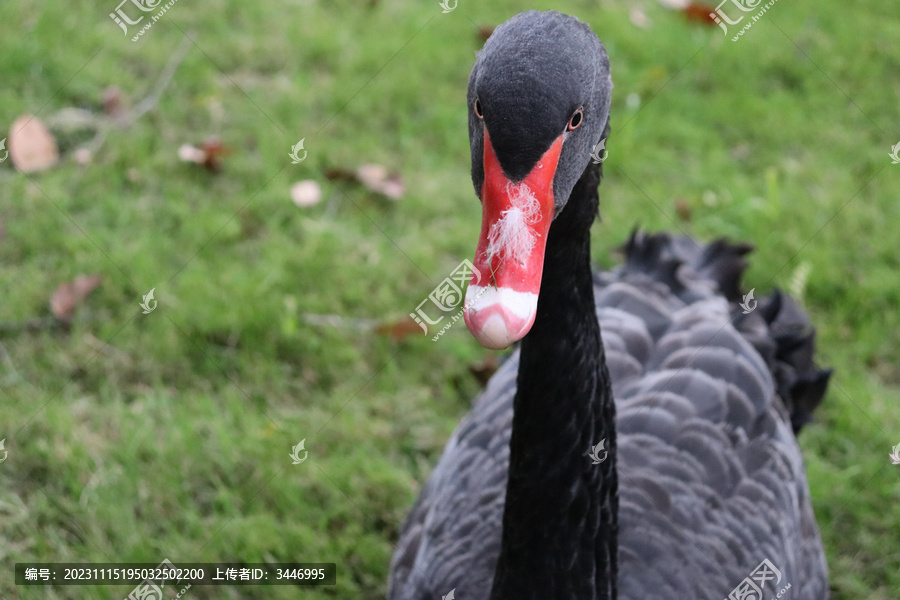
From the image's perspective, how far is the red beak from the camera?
1.17 m

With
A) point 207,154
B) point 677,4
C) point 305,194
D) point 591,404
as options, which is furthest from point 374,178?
point 591,404

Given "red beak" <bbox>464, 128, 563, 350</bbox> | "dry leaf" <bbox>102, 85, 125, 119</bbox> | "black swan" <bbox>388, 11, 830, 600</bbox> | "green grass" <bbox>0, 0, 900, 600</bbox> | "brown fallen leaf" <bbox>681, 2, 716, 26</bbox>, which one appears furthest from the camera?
"brown fallen leaf" <bbox>681, 2, 716, 26</bbox>

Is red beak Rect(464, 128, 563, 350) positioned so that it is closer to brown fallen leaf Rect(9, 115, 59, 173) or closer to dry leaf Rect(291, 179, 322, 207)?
dry leaf Rect(291, 179, 322, 207)

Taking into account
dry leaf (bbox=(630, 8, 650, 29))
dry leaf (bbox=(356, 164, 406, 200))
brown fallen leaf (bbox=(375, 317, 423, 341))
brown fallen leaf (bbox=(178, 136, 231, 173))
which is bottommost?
brown fallen leaf (bbox=(375, 317, 423, 341))

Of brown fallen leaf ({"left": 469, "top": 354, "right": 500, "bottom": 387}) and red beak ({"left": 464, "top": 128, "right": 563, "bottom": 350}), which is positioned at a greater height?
red beak ({"left": 464, "top": 128, "right": 563, "bottom": 350})

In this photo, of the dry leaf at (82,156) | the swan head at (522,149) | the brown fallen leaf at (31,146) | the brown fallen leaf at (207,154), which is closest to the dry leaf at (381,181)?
the brown fallen leaf at (207,154)

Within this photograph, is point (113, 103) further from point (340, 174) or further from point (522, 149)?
point (522, 149)

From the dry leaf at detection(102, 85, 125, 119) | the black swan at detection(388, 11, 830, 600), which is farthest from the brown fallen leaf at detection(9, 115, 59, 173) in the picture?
the black swan at detection(388, 11, 830, 600)

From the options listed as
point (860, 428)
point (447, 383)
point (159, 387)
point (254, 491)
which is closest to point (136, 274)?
point (159, 387)

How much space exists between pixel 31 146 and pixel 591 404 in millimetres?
2985

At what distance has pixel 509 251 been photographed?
4.03 feet

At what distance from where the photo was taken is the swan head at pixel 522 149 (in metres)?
1.21

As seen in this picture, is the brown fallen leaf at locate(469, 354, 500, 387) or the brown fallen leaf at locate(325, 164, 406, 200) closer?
the brown fallen leaf at locate(469, 354, 500, 387)

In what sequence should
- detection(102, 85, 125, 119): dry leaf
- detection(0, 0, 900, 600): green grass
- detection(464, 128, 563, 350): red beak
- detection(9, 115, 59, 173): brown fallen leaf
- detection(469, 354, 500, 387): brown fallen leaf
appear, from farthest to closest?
detection(102, 85, 125, 119): dry leaf
detection(9, 115, 59, 173): brown fallen leaf
detection(469, 354, 500, 387): brown fallen leaf
detection(0, 0, 900, 600): green grass
detection(464, 128, 563, 350): red beak
